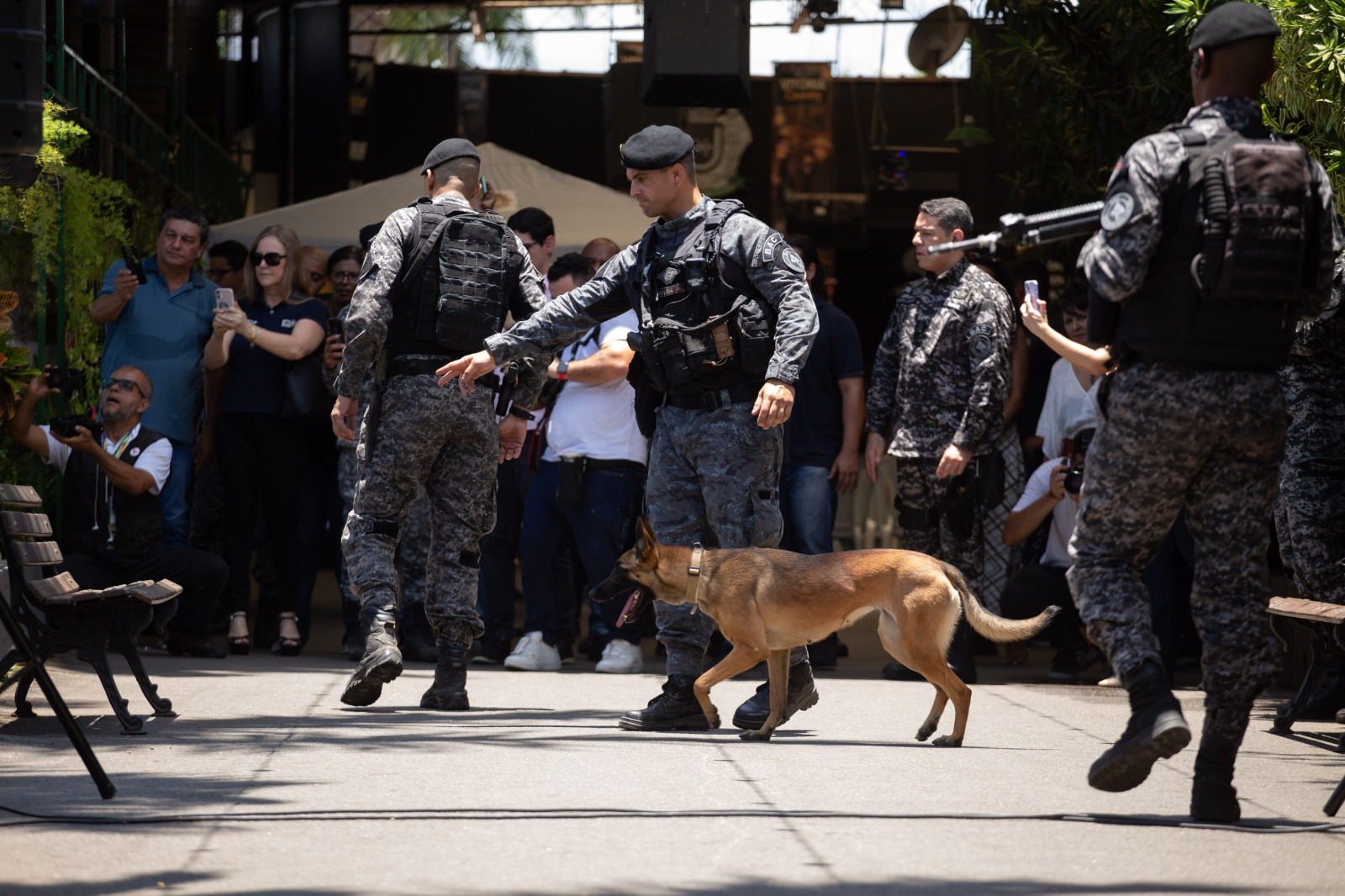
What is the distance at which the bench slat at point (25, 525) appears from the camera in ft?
19.6

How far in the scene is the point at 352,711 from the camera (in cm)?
653

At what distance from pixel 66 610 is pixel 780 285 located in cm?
282

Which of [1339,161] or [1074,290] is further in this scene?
[1074,290]

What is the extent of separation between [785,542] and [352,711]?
3.08 metres

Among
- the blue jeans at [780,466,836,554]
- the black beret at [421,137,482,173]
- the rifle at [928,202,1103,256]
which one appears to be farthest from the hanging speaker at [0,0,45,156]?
the blue jeans at [780,466,836,554]

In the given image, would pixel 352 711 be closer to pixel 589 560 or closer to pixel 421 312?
pixel 421 312

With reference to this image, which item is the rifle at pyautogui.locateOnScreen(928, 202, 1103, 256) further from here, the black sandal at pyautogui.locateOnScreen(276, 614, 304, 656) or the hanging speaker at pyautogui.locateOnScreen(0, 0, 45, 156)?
the black sandal at pyautogui.locateOnScreen(276, 614, 304, 656)

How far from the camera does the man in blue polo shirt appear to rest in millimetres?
8938

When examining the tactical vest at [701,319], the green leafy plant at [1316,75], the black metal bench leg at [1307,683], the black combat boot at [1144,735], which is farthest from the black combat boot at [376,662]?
the green leafy plant at [1316,75]

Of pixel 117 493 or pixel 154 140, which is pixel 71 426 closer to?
pixel 117 493

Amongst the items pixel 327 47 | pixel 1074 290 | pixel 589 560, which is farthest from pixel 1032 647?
pixel 327 47

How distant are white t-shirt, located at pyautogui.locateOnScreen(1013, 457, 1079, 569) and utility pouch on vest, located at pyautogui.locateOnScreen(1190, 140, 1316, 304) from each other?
461 centimetres

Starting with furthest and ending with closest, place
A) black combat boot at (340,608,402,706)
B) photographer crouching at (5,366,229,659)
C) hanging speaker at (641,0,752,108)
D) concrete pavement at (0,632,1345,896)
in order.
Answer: hanging speaker at (641,0,752,108) → photographer crouching at (5,366,229,659) → black combat boot at (340,608,402,706) → concrete pavement at (0,632,1345,896)

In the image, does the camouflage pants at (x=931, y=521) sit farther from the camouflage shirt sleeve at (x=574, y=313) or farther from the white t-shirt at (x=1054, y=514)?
the camouflage shirt sleeve at (x=574, y=313)
